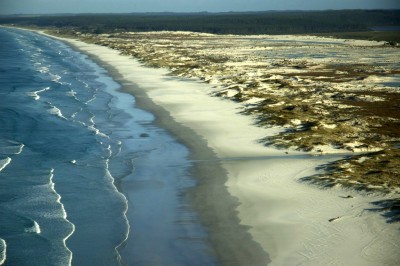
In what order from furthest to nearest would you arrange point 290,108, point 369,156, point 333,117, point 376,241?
point 290,108 < point 333,117 < point 369,156 < point 376,241

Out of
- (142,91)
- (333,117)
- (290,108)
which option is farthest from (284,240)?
(142,91)

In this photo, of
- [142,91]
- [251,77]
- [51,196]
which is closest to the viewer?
[51,196]

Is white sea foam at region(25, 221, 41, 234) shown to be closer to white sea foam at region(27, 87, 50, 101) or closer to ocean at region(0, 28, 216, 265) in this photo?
ocean at region(0, 28, 216, 265)

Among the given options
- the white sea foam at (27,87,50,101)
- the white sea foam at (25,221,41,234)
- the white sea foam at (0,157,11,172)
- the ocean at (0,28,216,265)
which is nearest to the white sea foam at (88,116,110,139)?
the ocean at (0,28,216,265)

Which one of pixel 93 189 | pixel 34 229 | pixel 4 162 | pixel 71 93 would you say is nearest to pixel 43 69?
pixel 71 93

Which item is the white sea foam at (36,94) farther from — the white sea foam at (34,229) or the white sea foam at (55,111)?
the white sea foam at (34,229)

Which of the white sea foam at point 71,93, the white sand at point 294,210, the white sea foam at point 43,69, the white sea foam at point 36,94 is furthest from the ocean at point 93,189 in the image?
the white sea foam at point 43,69

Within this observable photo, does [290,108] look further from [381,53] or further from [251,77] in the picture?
[381,53]
